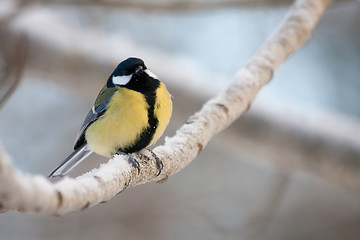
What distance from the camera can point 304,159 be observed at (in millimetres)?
1742

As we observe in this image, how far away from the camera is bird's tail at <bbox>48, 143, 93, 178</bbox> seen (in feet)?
3.92

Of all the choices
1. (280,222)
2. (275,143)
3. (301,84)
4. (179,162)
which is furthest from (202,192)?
(179,162)

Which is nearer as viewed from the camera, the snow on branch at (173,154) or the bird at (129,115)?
the snow on branch at (173,154)

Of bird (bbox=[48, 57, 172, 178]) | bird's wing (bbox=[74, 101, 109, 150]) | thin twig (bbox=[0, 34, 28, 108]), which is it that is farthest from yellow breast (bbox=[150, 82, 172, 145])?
thin twig (bbox=[0, 34, 28, 108])

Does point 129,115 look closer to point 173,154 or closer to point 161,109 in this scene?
point 161,109

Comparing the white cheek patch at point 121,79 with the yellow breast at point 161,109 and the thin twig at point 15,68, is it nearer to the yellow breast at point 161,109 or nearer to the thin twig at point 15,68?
the yellow breast at point 161,109

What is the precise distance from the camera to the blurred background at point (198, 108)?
175 centimetres

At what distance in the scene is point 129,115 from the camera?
1.19 meters

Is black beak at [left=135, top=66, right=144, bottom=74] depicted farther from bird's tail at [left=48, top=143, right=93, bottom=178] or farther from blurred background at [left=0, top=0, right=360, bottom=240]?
blurred background at [left=0, top=0, right=360, bottom=240]

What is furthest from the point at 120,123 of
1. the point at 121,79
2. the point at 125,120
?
the point at 121,79

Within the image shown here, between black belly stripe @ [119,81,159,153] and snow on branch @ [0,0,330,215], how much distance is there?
3.7 inches

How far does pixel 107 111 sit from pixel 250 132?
683 millimetres

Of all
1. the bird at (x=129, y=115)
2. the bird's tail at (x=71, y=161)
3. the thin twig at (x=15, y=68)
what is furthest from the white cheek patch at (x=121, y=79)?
the thin twig at (x=15, y=68)

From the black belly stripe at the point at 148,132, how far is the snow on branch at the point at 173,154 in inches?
3.7
